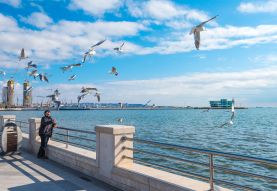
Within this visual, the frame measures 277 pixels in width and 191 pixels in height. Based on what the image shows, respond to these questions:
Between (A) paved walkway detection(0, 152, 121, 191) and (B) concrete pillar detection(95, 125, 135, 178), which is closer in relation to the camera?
(A) paved walkway detection(0, 152, 121, 191)

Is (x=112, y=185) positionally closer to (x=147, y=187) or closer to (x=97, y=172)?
(x=97, y=172)

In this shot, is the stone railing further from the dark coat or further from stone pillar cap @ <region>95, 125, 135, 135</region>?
the dark coat

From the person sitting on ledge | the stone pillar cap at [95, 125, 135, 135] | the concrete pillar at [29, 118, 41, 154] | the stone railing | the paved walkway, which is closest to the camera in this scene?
the stone railing

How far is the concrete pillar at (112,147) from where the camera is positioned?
888 centimetres

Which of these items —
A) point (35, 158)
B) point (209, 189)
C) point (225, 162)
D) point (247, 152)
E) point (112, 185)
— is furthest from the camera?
point (247, 152)

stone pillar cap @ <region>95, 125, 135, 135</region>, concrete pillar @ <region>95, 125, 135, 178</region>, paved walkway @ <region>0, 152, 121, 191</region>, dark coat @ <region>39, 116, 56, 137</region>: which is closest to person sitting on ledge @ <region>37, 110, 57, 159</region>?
dark coat @ <region>39, 116, 56, 137</region>

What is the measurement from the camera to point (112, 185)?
8867 millimetres

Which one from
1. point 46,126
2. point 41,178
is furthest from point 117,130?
point 46,126

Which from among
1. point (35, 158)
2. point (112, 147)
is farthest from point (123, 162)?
point (35, 158)

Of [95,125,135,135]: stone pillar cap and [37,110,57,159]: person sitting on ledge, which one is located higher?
[95,125,135,135]: stone pillar cap

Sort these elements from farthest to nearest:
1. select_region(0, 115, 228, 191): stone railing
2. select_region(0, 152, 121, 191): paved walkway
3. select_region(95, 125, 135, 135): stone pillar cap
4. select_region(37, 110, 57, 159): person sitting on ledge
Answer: select_region(37, 110, 57, 159): person sitting on ledge
select_region(95, 125, 135, 135): stone pillar cap
select_region(0, 152, 121, 191): paved walkway
select_region(0, 115, 228, 191): stone railing

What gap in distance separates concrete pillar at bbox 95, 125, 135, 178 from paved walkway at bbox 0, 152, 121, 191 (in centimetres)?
46

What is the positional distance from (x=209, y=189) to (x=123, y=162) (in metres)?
2.92

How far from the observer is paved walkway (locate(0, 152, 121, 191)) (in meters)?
8.65
